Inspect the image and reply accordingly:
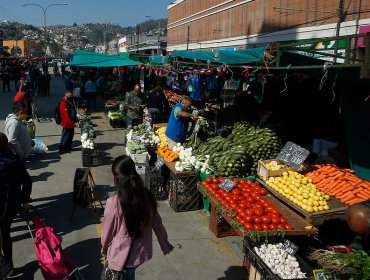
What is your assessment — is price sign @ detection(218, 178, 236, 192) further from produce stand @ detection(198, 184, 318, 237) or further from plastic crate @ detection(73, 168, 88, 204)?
plastic crate @ detection(73, 168, 88, 204)

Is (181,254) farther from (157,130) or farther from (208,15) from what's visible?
(208,15)

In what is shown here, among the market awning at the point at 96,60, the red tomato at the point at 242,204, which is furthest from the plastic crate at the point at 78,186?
the market awning at the point at 96,60

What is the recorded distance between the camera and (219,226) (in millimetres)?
6219

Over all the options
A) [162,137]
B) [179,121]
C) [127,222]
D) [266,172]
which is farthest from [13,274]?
[162,137]

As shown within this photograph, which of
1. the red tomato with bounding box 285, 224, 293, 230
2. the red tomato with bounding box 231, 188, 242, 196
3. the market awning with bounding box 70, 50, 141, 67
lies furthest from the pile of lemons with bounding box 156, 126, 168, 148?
the market awning with bounding box 70, 50, 141, 67

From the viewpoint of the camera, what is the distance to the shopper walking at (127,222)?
316 centimetres

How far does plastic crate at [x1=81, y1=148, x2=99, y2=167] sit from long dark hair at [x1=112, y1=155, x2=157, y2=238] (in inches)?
269

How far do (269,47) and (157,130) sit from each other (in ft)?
16.8

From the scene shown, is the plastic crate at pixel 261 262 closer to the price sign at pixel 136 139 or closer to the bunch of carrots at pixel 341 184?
the bunch of carrots at pixel 341 184

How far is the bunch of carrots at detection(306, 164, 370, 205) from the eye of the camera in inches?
224

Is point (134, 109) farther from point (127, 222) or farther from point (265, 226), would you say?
point (127, 222)

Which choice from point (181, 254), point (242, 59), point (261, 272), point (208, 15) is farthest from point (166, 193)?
point (208, 15)

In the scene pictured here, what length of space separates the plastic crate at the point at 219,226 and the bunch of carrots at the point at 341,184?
1.73 metres

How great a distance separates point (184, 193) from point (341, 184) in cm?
293
